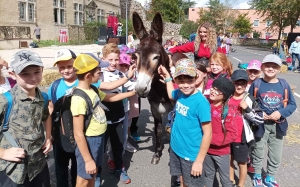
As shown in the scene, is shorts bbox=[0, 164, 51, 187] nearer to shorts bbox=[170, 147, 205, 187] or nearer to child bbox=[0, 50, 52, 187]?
child bbox=[0, 50, 52, 187]

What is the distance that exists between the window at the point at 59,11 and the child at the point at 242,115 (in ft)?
100

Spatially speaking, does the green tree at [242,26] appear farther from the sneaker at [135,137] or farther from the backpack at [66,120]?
the backpack at [66,120]

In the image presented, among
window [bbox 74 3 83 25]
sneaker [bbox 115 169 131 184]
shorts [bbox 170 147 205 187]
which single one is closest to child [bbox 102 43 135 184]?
sneaker [bbox 115 169 131 184]

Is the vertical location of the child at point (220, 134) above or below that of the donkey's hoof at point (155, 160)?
above

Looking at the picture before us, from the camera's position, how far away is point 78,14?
33.8 meters

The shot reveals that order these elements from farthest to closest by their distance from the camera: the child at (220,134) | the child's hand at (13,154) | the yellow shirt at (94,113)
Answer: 1. the child at (220,134)
2. the yellow shirt at (94,113)
3. the child's hand at (13,154)

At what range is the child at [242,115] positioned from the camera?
123 inches

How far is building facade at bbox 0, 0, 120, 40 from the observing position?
24016 mm

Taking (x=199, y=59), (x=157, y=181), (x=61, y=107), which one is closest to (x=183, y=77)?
(x=61, y=107)

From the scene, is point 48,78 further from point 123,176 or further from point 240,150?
point 240,150

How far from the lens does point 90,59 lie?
2.52 m

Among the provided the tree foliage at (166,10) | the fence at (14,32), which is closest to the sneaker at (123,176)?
the fence at (14,32)

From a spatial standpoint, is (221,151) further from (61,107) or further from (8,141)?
(8,141)

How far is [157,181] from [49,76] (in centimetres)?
699
